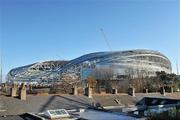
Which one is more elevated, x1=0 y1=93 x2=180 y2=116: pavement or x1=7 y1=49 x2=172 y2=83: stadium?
x1=7 y1=49 x2=172 y2=83: stadium

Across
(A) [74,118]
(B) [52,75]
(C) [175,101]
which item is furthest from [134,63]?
(A) [74,118]

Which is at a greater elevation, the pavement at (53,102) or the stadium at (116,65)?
the stadium at (116,65)

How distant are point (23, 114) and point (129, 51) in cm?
12035

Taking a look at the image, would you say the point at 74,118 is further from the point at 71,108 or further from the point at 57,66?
the point at 57,66

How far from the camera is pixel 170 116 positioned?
1630 centimetres

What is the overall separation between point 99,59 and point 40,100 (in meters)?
111

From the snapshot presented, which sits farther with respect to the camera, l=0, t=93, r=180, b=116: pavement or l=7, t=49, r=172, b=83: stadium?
l=7, t=49, r=172, b=83: stadium

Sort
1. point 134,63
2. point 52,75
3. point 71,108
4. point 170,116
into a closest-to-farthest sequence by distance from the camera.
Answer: point 170,116 → point 71,108 → point 134,63 → point 52,75

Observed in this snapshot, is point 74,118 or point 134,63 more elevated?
point 134,63

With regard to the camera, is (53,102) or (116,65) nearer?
(53,102)

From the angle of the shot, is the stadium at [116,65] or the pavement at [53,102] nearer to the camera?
the pavement at [53,102]

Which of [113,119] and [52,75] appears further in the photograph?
[52,75]

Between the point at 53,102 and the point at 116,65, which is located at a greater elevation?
the point at 116,65

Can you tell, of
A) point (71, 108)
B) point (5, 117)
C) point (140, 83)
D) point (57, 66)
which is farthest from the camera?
point (57, 66)
